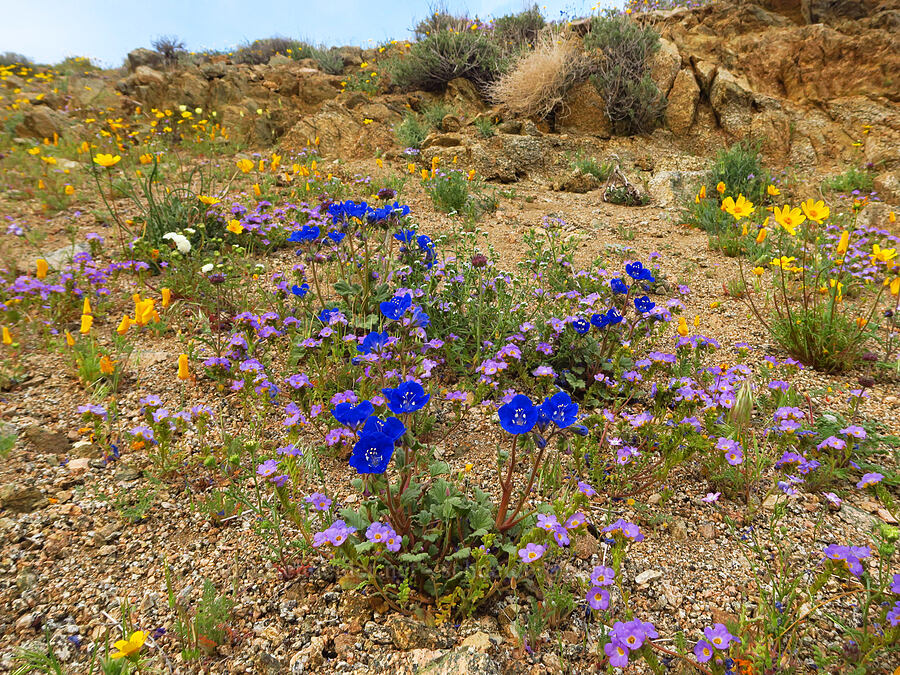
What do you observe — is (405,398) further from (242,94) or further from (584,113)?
(242,94)

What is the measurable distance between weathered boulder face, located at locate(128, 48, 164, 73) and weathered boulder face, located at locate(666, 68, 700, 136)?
43.0ft

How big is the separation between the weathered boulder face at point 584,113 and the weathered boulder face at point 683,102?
1051 millimetres

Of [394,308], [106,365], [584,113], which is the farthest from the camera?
[584,113]

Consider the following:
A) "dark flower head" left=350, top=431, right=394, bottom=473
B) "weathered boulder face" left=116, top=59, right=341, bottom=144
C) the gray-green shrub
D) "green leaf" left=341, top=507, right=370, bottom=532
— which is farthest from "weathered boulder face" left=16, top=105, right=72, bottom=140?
"dark flower head" left=350, top=431, right=394, bottom=473

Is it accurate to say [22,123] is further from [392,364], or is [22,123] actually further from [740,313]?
[740,313]

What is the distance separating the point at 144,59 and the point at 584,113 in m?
12.4

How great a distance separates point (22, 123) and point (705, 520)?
11.0 m

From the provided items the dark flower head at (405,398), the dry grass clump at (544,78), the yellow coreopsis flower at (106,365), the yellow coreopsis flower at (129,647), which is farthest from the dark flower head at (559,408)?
the dry grass clump at (544,78)

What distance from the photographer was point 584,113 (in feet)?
27.9

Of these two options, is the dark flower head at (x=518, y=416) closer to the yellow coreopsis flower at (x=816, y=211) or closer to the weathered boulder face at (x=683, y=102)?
the yellow coreopsis flower at (x=816, y=211)

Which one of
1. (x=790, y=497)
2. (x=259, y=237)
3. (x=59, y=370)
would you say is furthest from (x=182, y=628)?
(x=259, y=237)

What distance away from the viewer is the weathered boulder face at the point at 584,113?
8.43m

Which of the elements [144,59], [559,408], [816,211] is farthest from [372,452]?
[144,59]

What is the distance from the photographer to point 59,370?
10.2ft
